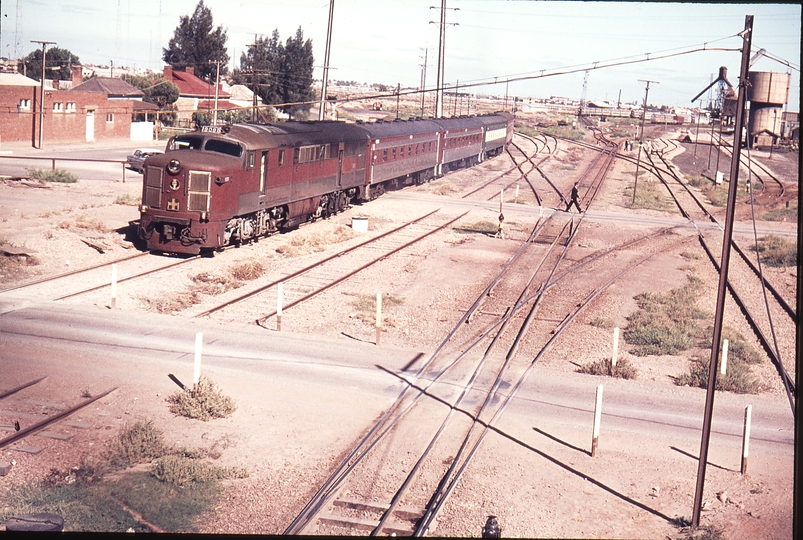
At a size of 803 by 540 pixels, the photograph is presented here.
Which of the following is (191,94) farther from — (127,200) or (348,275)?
(348,275)

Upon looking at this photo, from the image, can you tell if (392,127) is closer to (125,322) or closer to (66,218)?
(66,218)

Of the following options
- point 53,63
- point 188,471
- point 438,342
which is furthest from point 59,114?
point 53,63

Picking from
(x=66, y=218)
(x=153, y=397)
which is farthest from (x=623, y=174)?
(x=153, y=397)

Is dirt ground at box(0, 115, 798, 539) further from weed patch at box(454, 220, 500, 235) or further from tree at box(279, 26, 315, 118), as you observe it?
tree at box(279, 26, 315, 118)

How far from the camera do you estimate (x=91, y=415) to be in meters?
12.1

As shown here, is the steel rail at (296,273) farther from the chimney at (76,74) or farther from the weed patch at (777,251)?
the chimney at (76,74)

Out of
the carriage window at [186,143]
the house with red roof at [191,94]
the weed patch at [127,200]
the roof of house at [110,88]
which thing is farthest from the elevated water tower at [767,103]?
the carriage window at [186,143]

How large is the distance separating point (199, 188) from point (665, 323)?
41.9 ft

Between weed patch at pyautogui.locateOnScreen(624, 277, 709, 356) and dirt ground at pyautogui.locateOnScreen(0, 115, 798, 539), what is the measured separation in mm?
463

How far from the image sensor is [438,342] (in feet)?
57.2

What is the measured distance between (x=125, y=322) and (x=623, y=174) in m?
53.8

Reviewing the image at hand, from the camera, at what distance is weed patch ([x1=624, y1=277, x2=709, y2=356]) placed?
18734mm

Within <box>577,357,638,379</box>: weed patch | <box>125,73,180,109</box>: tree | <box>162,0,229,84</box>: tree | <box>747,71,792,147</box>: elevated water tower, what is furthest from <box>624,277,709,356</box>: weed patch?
<box>162,0,229,84</box>: tree

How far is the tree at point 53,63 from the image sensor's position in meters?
96.8
